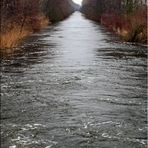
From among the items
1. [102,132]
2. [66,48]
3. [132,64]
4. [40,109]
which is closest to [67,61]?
[132,64]

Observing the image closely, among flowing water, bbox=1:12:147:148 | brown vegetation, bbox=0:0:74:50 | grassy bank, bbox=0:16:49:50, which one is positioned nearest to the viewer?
flowing water, bbox=1:12:147:148

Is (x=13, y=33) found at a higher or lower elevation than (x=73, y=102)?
higher

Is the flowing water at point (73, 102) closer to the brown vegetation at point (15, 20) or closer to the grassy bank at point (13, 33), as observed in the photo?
the grassy bank at point (13, 33)

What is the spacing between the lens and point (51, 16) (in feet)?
202

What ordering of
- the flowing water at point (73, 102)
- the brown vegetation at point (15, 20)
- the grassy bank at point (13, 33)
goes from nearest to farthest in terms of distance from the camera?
the flowing water at point (73, 102) < the grassy bank at point (13, 33) < the brown vegetation at point (15, 20)

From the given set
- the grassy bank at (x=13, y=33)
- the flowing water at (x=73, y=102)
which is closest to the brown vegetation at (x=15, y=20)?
the grassy bank at (x=13, y=33)

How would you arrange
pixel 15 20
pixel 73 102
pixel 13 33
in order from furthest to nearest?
pixel 15 20 < pixel 13 33 < pixel 73 102

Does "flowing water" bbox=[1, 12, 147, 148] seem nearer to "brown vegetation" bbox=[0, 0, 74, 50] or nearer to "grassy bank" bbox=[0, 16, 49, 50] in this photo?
"grassy bank" bbox=[0, 16, 49, 50]

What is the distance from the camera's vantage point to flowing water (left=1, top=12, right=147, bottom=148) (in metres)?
7.56

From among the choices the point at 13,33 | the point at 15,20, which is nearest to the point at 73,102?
the point at 13,33

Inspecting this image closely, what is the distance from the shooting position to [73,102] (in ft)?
33.3

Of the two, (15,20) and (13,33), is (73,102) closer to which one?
(13,33)

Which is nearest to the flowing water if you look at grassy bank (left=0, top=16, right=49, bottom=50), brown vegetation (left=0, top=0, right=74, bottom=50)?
grassy bank (left=0, top=16, right=49, bottom=50)

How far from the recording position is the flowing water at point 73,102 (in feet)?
24.8
